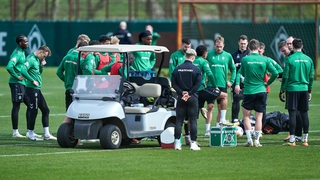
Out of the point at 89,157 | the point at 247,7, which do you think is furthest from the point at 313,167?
the point at 247,7

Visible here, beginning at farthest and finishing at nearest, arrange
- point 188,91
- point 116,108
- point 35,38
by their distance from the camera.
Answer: point 35,38 → point 116,108 → point 188,91

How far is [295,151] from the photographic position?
1862 cm

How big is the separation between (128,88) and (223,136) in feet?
6.20

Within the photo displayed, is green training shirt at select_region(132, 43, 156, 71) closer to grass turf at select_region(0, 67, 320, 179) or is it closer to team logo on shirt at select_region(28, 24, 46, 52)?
grass turf at select_region(0, 67, 320, 179)

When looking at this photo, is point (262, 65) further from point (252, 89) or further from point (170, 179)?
point (170, 179)

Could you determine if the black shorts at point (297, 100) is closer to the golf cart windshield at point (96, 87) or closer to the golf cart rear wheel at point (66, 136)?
the golf cart windshield at point (96, 87)

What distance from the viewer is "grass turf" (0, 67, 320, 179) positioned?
15.5 metres

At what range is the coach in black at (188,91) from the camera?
18.8 metres

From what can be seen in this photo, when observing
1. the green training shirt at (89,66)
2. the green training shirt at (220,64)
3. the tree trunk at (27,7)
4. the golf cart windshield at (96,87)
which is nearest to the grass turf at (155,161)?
the golf cart windshield at (96,87)

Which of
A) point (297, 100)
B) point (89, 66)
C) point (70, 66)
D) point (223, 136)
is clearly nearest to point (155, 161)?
point (223, 136)

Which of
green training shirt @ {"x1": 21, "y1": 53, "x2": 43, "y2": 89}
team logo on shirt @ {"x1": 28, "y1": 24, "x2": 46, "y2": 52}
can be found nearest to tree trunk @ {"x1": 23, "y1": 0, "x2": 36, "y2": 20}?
team logo on shirt @ {"x1": 28, "y1": 24, "x2": 46, "y2": 52}

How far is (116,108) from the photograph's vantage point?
19.0 m

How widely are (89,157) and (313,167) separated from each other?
3643mm

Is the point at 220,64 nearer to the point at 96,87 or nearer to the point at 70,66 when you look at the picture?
the point at 70,66
